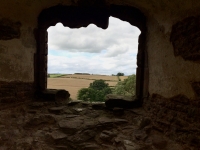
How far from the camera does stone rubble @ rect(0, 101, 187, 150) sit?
232 centimetres

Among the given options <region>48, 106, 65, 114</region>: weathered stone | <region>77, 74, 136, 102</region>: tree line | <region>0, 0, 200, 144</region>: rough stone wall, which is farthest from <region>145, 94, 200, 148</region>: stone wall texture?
<region>77, 74, 136, 102</region>: tree line

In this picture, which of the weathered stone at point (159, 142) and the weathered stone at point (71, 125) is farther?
the weathered stone at point (71, 125)

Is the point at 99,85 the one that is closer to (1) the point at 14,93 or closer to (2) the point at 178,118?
(1) the point at 14,93

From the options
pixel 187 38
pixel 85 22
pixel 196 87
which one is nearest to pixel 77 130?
pixel 196 87

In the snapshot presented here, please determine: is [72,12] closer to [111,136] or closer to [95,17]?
[95,17]

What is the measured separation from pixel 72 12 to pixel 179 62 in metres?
2.17

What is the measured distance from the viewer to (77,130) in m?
2.54

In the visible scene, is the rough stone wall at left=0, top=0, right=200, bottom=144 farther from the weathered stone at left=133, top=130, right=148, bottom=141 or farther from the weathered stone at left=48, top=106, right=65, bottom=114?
the weathered stone at left=48, top=106, right=65, bottom=114

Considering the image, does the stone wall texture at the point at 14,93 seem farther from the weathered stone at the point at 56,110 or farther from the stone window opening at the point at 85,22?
the weathered stone at the point at 56,110

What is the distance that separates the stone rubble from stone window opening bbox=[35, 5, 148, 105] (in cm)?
53

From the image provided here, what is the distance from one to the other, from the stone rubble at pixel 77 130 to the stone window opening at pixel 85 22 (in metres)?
0.53

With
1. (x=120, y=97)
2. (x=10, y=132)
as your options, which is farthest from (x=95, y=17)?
(x=10, y=132)

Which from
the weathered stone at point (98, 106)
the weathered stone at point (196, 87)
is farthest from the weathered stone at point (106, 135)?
the weathered stone at point (196, 87)

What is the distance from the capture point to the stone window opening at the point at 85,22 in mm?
3131
